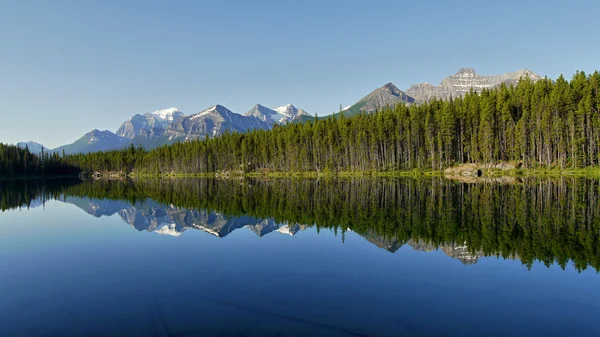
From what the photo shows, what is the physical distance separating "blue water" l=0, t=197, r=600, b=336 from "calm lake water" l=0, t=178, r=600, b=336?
6 cm

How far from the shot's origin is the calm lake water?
1051 cm

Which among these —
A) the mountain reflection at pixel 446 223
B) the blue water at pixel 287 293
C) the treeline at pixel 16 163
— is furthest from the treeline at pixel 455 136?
the treeline at pixel 16 163

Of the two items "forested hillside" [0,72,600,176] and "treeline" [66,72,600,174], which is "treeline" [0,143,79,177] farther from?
"treeline" [66,72,600,174]

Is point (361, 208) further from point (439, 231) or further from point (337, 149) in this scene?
point (337, 149)

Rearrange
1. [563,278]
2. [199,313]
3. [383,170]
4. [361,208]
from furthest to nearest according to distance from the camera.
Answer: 1. [383,170]
2. [361,208]
3. [563,278]
4. [199,313]

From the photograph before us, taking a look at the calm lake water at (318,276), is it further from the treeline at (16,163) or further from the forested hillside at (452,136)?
the treeline at (16,163)

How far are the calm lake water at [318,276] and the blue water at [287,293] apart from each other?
63mm

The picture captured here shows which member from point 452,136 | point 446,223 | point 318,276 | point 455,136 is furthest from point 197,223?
point 455,136

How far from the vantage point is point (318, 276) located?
15281 millimetres

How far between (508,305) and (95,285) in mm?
15123

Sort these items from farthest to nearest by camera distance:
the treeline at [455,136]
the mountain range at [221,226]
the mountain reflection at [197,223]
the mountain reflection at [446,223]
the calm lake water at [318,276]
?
the treeline at [455,136] < the mountain reflection at [197,223] < the mountain range at [221,226] < the mountain reflection at [446,223] < the calm lake water at [318,276]

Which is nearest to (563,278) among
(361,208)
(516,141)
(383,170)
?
(361,208)

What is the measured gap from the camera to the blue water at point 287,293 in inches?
405

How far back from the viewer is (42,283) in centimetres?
1532
